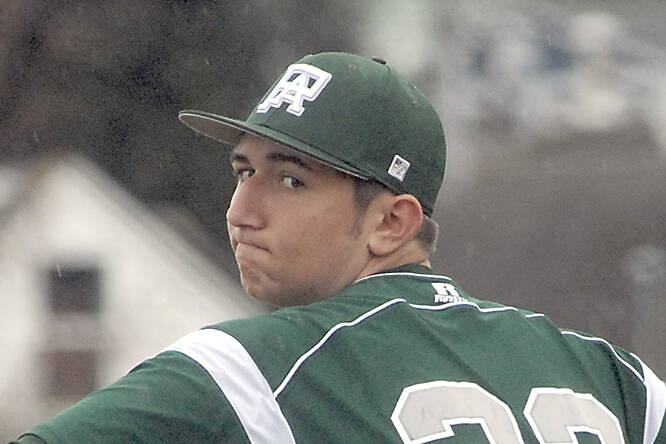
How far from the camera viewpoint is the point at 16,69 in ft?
29.7

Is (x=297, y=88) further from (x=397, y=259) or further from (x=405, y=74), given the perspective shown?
(x=405, y=74)

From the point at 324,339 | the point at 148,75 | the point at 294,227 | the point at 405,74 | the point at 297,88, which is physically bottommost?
the point at 148,75

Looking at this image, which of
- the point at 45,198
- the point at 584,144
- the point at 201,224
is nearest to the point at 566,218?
the point at 584,144

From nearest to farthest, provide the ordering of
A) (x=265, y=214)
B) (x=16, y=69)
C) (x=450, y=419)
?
(x=450, y=419) → (x=265, y=214) → (x=16, y=69)

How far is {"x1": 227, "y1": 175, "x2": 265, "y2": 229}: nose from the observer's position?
2443 millimetres

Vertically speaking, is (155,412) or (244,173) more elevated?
(244,173)

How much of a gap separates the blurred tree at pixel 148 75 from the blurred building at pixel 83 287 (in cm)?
22

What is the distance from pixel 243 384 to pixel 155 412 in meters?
0.16

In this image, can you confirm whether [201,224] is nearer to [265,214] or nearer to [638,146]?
[638,146]

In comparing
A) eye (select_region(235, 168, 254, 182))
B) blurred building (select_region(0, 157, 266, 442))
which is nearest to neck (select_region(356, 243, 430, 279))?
eye (select_region(235, 168, 254, 182))

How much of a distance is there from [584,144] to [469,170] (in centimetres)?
80

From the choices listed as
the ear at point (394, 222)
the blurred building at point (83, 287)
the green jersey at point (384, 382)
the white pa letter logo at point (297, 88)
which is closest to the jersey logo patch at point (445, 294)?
the green jersey at point (384, 382)

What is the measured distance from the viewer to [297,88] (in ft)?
8.11

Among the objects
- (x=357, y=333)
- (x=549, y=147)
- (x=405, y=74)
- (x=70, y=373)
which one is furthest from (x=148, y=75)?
(x=357, y=333)
